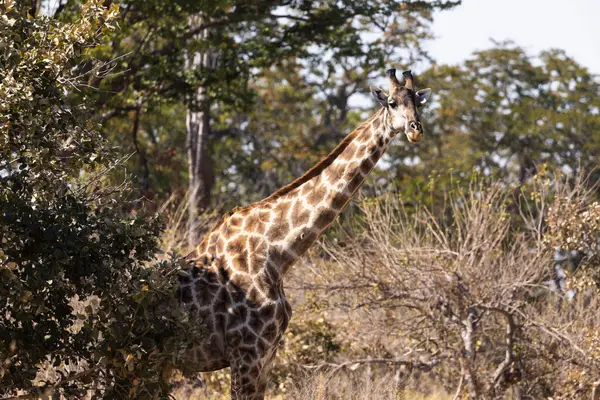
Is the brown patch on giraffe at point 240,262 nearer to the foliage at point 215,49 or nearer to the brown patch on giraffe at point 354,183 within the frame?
the brown patch on giraffe at point 354,183

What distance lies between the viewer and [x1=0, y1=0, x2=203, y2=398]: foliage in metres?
7.59

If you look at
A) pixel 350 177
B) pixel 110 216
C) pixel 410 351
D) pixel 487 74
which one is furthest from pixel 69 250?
pixel 487 74

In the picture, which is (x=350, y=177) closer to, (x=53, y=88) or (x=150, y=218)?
(x=150, y=218)

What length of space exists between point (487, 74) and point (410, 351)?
29621 mm

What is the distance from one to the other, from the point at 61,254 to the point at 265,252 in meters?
1.99

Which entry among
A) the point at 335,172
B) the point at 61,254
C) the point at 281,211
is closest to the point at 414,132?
the point at 335,172

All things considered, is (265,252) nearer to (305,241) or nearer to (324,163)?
(305,241)

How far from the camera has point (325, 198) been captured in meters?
8.86

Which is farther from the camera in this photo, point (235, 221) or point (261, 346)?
point (235, 221)

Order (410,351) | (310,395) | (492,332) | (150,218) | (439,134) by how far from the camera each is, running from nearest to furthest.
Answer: (150,218) → (310,395) → (410,351) → (492,332) → (439,134)

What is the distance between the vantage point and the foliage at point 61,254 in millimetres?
7594

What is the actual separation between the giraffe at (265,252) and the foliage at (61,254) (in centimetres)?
69

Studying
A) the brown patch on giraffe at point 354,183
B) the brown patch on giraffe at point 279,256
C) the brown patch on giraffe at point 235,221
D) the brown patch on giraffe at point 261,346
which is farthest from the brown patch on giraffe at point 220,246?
the brown patch on giraffe at point 354,183

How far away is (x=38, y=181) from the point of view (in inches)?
312
